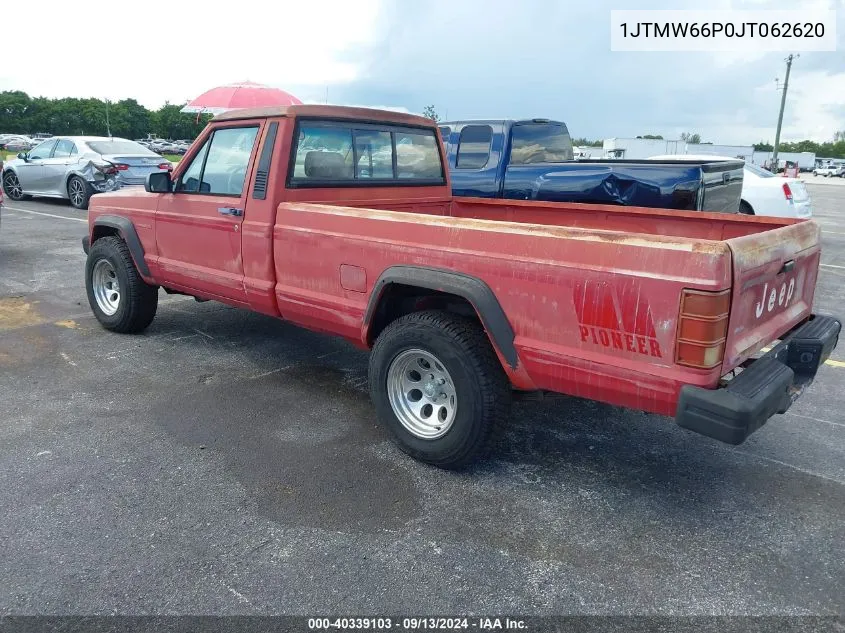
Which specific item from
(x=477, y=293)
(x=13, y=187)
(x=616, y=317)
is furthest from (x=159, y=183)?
(x=13, y=187)

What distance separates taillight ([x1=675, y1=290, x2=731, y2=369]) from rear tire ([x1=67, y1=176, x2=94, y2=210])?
13345mm

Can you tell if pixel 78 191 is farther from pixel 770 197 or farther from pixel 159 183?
pixel 770 197

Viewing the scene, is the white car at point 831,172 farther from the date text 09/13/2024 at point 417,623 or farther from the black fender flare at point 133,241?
the date text 09/13/2024 at point 417,623

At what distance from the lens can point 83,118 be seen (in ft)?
301

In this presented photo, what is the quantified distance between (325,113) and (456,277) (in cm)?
178

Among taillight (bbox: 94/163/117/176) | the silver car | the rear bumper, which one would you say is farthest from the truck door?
taillight (bbox: 94/163/117/176)

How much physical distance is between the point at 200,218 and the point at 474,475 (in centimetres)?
266

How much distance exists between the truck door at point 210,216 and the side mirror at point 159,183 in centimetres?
7

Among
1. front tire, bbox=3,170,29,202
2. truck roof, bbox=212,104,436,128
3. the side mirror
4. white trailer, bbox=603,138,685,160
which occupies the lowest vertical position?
white trailer, bbox=603,138,685,160

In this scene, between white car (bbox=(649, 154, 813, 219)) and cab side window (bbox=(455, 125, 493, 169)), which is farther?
white car (bbox=(649, 154, 813, 219))

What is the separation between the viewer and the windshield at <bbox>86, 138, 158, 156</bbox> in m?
13.3

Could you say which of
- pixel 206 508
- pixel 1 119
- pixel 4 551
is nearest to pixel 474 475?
pixel 206 508

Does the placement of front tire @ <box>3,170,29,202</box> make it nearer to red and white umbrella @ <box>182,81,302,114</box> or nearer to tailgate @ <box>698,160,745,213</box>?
red and white umbrella @ <box>182,81,302,114</box>

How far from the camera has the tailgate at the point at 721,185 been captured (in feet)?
21.7
